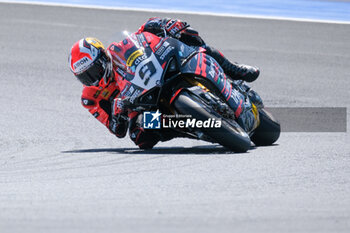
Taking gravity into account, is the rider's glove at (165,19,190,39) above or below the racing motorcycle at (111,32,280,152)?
above

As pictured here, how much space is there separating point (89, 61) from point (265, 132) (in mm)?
2092

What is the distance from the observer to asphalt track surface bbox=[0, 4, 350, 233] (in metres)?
4.65

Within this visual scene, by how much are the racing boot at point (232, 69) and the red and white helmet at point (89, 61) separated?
1.16 meters

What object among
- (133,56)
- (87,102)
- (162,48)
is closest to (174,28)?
(162,48)

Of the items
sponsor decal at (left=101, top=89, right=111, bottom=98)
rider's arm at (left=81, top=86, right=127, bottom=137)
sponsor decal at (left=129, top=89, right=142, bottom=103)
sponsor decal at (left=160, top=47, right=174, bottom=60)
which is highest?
sponsor decal at (left=160, top=47, right=174, bottom=60)

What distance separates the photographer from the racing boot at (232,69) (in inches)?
313

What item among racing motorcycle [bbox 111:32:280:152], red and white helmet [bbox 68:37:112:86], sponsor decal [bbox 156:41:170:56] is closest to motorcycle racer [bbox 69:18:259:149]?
red and white helmet [bbox 68:37:112:86]

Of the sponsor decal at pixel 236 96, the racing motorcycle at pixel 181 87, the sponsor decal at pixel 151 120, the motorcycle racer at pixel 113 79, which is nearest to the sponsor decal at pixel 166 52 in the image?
the racing motorcycle at pixel 181 87

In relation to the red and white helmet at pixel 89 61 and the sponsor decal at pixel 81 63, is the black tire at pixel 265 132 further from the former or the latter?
the sponsor decal at pixel 81 63

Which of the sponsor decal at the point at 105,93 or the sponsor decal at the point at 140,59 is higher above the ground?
the sponsor decal at the point at 140,59

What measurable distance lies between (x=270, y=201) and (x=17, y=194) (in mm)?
1844

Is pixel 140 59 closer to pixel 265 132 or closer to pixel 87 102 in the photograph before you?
pixel 87 102

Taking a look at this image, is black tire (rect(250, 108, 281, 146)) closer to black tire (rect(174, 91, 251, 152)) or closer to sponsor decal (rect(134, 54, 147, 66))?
black tire (rect(174, 91, 251, 152))

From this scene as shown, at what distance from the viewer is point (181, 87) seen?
711 centimetres
